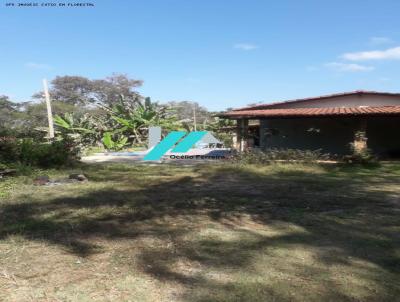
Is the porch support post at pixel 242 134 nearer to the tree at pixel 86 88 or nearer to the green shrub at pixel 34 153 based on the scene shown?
the green shrub at pixel 34 153

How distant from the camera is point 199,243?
Result: 17.7ft

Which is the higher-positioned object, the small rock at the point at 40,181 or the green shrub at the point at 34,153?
the green shrub at the point at 34,153

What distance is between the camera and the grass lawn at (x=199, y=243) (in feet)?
12.8

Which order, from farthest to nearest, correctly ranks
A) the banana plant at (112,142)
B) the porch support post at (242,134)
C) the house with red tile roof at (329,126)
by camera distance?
the banana plant at (112,142)
the porch support post at (242,134)
the house with red tile roof at (329,126)

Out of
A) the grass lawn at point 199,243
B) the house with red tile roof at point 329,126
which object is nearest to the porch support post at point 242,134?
the house with red tile roof at point 329,126

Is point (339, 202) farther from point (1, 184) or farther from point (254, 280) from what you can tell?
point (1, 184)

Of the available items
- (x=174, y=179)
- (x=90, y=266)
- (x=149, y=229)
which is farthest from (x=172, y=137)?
(x=90, y=266)

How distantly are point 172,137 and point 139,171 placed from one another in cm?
723

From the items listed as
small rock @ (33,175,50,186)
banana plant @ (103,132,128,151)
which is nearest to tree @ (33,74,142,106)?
banana plant @ (103,132,128,151)

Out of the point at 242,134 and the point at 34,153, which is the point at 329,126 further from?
the point at 34,153

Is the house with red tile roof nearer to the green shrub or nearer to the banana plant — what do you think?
the green shrub

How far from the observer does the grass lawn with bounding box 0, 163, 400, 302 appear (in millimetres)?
3910

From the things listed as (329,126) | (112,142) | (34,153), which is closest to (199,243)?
(34,153)

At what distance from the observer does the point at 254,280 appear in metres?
4.09
